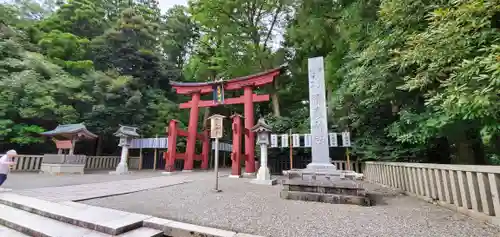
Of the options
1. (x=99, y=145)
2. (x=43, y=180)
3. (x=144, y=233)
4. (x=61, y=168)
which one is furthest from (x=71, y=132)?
(x=144, y=233)

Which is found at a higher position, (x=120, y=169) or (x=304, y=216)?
(x=120, y=169)

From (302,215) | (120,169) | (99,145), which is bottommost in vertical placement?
(302,215)

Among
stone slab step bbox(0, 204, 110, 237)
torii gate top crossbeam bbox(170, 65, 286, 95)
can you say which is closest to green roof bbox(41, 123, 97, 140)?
torii gate top crossbeam bbox(170, 65, 286, 95)

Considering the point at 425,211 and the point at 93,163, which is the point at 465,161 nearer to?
the point at 425,211

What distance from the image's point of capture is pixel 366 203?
11.9 ft

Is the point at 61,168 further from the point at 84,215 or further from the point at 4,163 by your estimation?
the point at 84,215

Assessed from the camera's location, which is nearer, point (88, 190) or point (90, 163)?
point (88, 190)

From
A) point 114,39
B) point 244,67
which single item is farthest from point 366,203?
point 114,39

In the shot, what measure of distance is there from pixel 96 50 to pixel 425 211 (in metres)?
18.3

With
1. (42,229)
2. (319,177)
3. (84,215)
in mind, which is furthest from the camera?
(319,177)

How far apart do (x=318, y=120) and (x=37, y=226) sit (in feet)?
16.5

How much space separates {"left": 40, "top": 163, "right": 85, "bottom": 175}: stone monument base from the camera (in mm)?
8578

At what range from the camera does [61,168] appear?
8.59m

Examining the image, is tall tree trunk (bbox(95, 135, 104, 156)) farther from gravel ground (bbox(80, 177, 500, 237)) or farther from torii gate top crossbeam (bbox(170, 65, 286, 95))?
gravel ground (bbox(80, 177, 500, 237))
